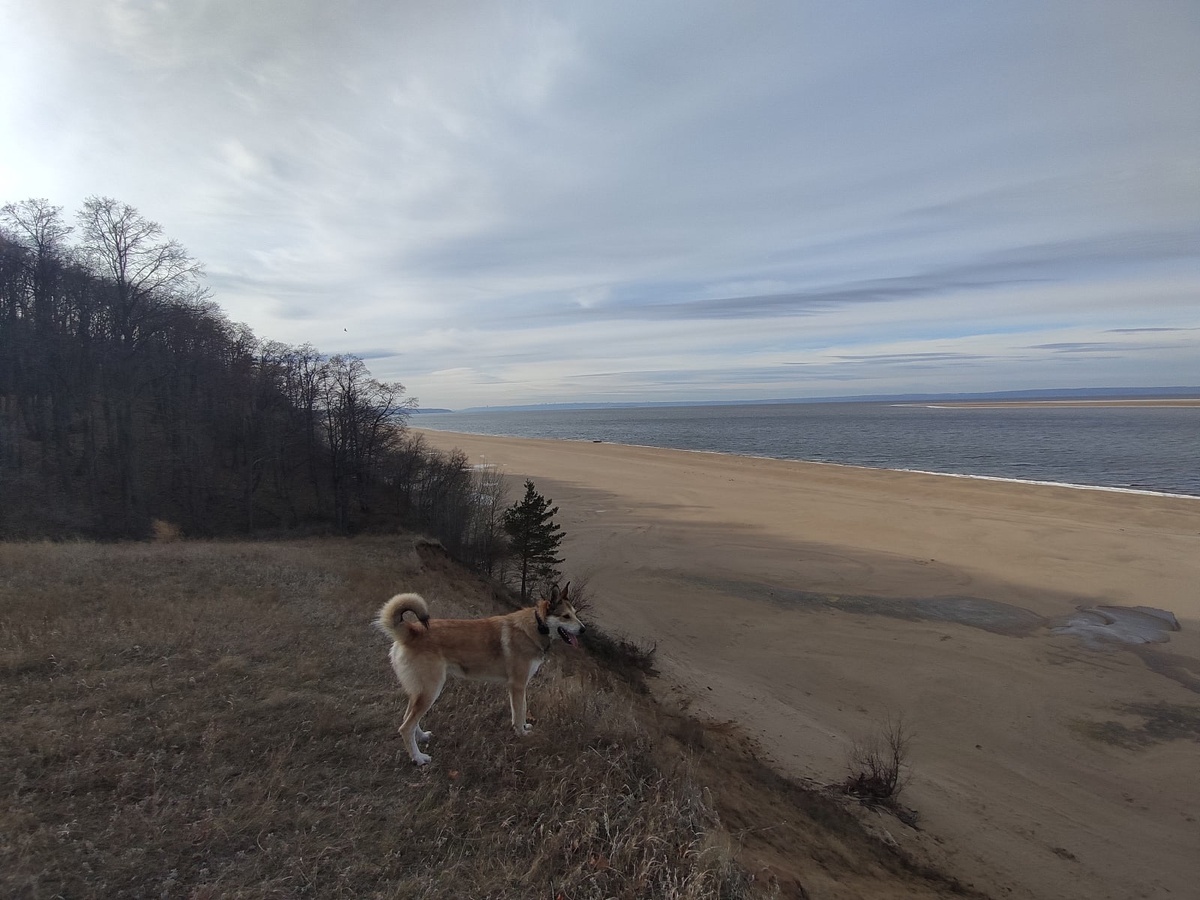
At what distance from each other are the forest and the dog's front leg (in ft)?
55.5

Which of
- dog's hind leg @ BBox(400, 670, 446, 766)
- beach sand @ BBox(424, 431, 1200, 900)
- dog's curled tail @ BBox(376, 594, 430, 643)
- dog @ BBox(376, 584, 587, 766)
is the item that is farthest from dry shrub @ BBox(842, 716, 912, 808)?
dog's curled tail @ BBox(376, 594, 430, 643)

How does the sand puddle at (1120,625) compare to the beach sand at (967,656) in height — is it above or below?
below

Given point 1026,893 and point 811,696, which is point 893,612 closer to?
point 811,696

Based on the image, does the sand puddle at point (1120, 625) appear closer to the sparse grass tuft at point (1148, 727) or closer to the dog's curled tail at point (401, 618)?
the sparse grass tuft at point (1148, 727)

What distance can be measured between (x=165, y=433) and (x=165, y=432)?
67 mm

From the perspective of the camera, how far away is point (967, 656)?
15.0 meters

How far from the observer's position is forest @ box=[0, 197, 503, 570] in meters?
25.2

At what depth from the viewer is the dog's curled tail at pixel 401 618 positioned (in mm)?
5605

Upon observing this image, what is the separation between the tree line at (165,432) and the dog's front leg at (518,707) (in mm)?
16957

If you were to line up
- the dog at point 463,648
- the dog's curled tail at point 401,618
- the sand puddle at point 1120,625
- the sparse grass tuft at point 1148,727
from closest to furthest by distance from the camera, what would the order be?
the dog's curled tail at point 401,618
the dog at point 463,648
the sparse grass tuft at point 1148,727
the sand puddle at point 1120,625

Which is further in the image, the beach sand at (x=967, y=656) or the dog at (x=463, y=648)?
the beach sand at (x=967, y=656)

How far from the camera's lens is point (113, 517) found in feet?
83.9

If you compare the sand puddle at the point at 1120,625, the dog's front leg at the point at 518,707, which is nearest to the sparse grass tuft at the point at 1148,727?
the sand puddle at the point at 1120,625

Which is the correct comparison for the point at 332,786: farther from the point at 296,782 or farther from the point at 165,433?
the point at 165,433
